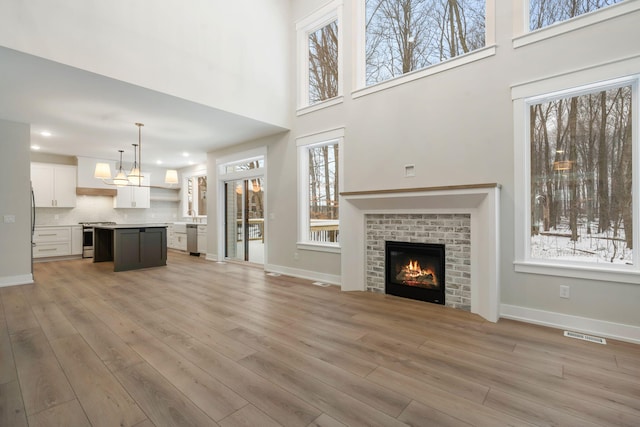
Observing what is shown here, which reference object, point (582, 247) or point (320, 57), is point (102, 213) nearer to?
point (320, 57)

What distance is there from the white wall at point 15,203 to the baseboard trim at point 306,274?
4015mm

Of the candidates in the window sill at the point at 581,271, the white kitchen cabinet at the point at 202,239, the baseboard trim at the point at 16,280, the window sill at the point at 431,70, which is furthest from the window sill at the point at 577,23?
the baseboard trim at the point at 16,280

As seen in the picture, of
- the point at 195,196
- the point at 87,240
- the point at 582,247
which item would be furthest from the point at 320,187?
the point at 87,240

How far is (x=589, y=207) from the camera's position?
2971mm

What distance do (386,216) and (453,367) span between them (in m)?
2.31

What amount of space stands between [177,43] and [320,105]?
2257mm

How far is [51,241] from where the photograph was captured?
7250mm

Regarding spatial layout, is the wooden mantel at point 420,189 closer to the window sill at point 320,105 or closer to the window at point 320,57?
the window sill at point 320,105

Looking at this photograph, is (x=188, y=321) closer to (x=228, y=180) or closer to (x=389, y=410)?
(x=389, y=410)

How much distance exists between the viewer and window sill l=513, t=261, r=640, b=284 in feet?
8.75

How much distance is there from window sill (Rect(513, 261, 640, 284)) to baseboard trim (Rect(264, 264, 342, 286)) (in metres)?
2.55

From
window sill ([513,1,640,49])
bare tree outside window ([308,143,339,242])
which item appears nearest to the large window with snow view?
window sill ([513,1,640,49])

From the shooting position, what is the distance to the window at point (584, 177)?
9.07ft

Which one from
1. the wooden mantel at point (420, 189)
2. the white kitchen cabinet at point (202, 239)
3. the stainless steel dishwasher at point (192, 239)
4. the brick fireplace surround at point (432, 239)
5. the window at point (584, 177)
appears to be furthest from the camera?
the stainless steel dishwasher at point (192, 239)
